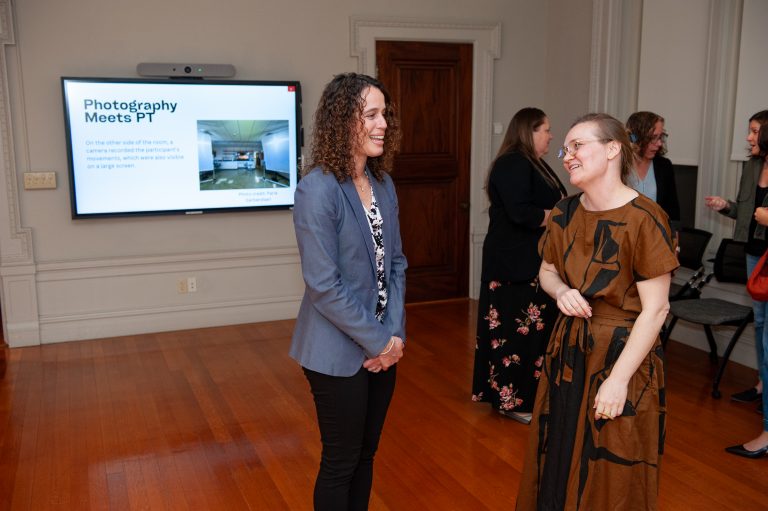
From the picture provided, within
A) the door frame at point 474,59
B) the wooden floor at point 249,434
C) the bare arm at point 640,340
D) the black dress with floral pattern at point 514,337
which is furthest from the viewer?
the door frame at point 474,59

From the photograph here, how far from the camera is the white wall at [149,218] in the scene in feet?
16.7

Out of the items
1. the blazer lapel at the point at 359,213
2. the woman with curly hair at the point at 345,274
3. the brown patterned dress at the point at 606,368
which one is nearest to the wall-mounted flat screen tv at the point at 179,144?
the woman with curly hair at the point at 345,274

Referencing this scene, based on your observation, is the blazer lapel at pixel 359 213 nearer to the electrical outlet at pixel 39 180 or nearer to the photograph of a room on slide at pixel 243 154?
the photograph of a room on slide at pixel 243 154

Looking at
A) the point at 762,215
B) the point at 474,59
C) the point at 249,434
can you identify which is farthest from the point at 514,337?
the point at 474,59

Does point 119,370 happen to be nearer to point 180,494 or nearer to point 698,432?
point 180,494

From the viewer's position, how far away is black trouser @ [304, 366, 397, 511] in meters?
2.10

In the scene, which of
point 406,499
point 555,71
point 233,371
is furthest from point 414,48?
point 406,499

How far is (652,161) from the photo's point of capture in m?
4.36

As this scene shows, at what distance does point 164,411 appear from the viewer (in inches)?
157

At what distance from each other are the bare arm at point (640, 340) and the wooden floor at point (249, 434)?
46.1 inches

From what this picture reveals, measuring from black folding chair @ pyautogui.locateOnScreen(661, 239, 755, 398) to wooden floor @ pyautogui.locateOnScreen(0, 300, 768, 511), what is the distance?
0.72 feet

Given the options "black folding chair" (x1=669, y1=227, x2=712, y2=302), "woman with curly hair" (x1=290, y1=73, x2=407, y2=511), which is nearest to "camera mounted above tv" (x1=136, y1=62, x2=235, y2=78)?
"black folding chair" (x1=669, y1=227, x2=712, y2=302)

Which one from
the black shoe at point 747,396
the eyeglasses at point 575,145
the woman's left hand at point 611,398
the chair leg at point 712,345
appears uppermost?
the eyeglasses at point 575,145

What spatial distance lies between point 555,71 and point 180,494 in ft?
16.0
